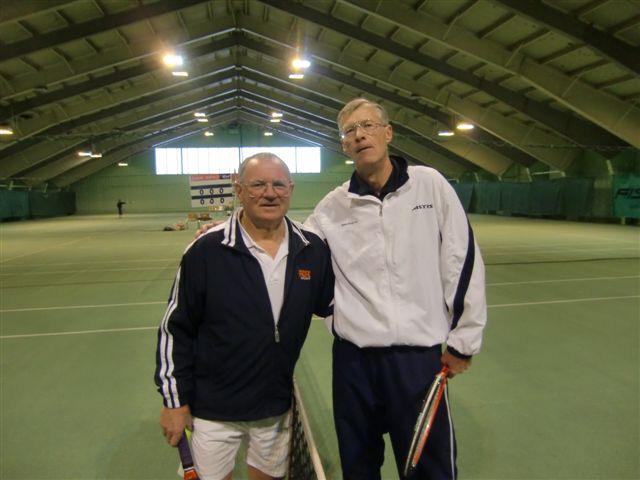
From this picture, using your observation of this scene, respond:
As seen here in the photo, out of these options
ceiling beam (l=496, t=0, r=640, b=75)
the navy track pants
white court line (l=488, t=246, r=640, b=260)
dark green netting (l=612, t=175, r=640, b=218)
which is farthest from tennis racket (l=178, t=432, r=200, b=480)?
dark green netting (l=612, t=175, r=640, b=218)

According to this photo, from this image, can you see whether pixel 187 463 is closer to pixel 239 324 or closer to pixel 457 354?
pixel 239 324

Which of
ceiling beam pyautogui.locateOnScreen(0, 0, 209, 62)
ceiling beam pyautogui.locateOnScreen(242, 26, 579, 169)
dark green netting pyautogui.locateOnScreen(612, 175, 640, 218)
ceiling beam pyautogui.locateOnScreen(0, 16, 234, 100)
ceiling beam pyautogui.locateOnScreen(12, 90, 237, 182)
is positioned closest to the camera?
ceiling beam pyautogui.locateOnScreen(0, 0, 209, 62)

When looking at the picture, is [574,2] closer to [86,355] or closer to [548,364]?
[548,364]

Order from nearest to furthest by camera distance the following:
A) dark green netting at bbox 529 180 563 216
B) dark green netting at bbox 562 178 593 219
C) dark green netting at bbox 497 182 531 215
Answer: dark green netting at bbox 562 178 593 219, dark green netting at bbox 529 180 563 216, dark green netting at bbox 497 182 531 215

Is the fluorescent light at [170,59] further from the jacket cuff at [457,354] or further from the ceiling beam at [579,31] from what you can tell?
the jacket cuff at [457,354]

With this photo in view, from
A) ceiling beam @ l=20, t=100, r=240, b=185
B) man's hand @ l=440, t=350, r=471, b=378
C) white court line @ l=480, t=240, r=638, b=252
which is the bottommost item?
white court line @ l=480, t=240, r=638, b=252

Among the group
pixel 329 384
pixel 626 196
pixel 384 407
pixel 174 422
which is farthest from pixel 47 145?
pixel 626 196

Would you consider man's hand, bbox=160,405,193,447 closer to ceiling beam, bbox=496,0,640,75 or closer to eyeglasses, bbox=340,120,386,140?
eyeglasses, bbox=340,120,386,140

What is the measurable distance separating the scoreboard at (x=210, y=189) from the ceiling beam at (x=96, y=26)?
5578mm

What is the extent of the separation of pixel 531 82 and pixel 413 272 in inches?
576

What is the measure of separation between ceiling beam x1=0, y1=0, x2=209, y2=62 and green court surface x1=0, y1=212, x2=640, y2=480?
7169 mm

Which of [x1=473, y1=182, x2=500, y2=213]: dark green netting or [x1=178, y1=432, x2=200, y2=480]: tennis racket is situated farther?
[x1=473, y1=182, x2=500, y2=213]: dark green netting

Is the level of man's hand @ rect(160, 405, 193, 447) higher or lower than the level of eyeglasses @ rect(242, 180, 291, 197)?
lower

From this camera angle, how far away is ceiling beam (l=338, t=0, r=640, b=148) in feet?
41.1
